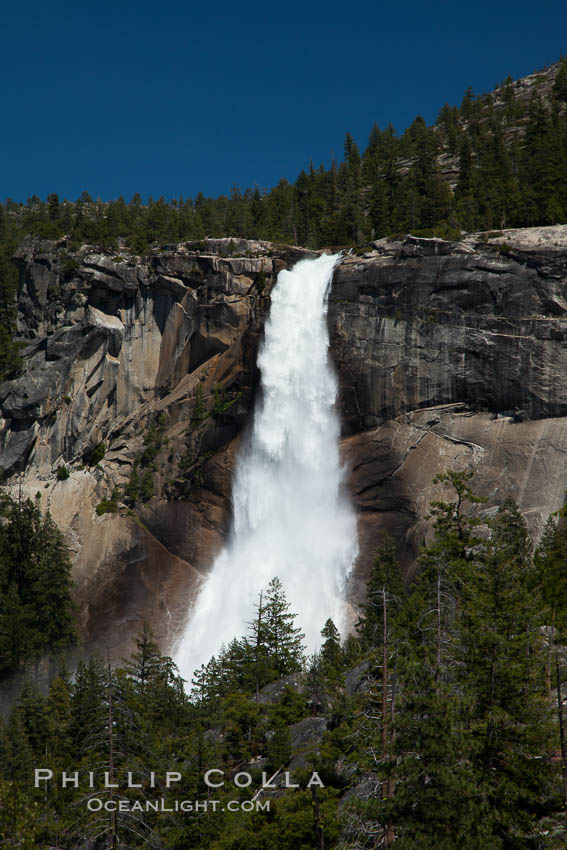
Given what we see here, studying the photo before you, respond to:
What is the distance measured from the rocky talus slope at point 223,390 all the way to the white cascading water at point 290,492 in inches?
51.1

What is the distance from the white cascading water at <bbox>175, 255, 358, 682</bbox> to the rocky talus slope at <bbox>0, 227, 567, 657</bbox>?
130 centimetres

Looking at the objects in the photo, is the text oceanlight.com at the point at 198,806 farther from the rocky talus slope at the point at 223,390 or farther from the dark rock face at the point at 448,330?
the dark rock face at the point at 448,330

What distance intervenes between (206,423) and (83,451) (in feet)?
41.2

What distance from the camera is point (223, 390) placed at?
212 ft

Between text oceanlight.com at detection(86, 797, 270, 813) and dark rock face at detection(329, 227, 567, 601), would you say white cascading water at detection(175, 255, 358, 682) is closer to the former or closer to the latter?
dark rock face at detection(329, 227, 567, 601)

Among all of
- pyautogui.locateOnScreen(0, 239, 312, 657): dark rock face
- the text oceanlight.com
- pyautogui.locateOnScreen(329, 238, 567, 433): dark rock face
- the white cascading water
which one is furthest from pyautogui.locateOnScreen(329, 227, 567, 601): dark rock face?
the text oceanlight.com

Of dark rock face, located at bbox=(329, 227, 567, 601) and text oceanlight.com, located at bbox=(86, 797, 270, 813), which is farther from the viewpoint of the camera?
dark rock face, located at bbox=(329, 227, 567, 601)

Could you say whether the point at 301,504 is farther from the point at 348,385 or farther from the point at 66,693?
the point at 66,693

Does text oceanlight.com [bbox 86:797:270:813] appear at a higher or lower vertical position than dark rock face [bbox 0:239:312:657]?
lower

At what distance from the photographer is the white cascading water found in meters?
59.1

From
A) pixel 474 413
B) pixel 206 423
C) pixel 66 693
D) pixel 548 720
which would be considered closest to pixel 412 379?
pixel 474 413

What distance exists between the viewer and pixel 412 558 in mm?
54719

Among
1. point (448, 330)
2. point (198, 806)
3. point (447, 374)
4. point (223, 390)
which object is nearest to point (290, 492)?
point (223, 390)

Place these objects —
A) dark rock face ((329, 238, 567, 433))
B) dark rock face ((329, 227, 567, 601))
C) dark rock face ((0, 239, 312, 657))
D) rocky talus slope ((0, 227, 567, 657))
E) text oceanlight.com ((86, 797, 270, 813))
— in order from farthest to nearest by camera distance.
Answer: dark rock face ((0, 239, 312, 657)) < rocky talus slope ((0, 227, 567, 657)) < dark rock face ((329, 238, 567, 433)) < dark rock face ((329, 227, 567, 601)) < text oceanlight.com ((86, 797, 270, 813))
